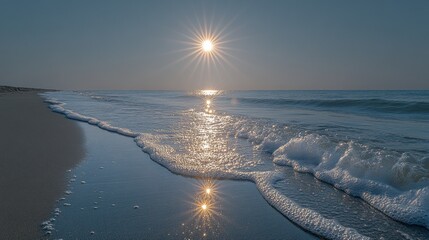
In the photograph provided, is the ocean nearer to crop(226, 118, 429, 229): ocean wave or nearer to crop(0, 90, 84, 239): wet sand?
crop(226, 118, 429, 229): ocean wave

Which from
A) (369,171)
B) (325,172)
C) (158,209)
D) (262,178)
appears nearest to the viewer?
(158,209)

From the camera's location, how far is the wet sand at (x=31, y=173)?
3.35 meters

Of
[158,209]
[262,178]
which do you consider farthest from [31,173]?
[262,178]

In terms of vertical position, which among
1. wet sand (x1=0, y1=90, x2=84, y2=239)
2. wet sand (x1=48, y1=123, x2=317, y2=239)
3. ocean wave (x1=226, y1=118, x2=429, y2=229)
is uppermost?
ocean wave (x1=226, y1=118, x2=429, y2=229)

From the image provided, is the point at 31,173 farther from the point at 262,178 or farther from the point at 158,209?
the point at 262,178

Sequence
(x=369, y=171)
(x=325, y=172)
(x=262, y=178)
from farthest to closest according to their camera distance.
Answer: (x=325, y=172) < (x=262, y=178) < (x=369, y=171)

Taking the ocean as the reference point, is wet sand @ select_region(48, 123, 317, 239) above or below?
below

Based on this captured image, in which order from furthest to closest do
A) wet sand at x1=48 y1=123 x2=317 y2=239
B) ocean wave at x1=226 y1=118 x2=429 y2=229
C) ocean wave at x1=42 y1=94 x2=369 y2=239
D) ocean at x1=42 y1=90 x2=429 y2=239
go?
ocean wave at x1=226 y1=118 x2=429 y2=229, ocean at x1=42 y1=90 x2=429 y2=239, ocean wave at x1=42 y1=94 x2=369 y2=239, wet sand at x1=48 y1=123 x2=317 y2=239

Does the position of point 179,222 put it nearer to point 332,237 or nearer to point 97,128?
point 332,237

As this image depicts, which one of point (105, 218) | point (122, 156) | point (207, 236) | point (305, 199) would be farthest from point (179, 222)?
point (122, 156)

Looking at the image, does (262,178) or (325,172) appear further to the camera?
(325,172)

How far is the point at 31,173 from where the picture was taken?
5098mm

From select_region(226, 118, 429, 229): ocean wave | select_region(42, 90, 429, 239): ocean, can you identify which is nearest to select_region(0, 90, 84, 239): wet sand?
select_region(42, 90, 429, 239): ocean

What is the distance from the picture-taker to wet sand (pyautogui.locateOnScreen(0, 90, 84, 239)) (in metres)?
3.35
